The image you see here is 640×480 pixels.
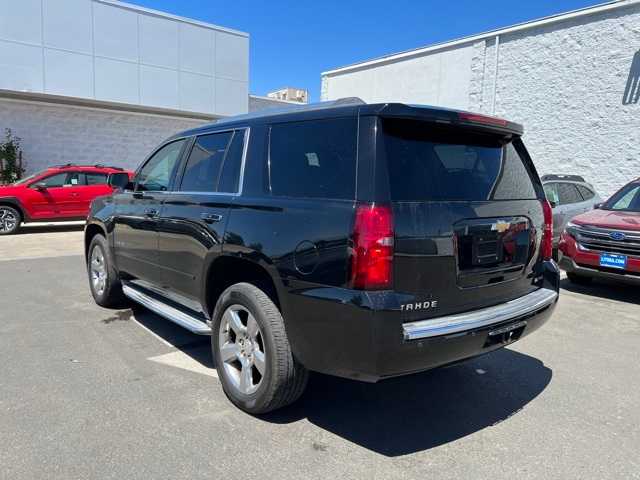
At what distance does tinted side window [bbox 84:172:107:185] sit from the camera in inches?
516

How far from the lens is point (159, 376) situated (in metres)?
3.85

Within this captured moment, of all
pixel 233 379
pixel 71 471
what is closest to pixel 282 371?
pixel 233 379

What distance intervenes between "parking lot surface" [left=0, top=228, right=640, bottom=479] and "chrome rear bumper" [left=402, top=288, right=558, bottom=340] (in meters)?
0.75

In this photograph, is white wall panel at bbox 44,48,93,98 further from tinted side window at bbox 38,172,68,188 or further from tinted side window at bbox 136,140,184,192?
tinted side window at bbox 136,140,184,192

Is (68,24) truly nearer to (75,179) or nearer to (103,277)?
(75,179)

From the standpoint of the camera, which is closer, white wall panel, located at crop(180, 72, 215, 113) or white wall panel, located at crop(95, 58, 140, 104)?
white wall panel, located at crop(95, 58, 140, 104)

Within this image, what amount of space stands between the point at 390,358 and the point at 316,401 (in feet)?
3.90

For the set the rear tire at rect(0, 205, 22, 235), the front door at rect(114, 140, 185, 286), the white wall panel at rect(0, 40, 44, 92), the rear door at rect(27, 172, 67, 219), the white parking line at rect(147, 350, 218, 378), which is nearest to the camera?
the white parking line at rect(147, 350, 218, 378)

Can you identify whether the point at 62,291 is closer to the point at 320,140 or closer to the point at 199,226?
the point at 199,226

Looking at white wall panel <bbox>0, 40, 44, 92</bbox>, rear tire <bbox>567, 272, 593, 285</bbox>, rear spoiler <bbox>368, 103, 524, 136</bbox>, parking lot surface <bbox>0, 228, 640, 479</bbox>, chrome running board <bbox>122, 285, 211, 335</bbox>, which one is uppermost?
white wall panel <bbox>0, 40, 44, 92</bbox>

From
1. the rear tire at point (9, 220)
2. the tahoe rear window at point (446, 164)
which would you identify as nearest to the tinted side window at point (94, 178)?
the rear tire at point (9, 220)

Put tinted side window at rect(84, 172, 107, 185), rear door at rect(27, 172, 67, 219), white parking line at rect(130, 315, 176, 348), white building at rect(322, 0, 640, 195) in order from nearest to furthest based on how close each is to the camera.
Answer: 1. white parking line at rect(130, 315, 176, 348)
2. rear door at rect(27, 172, 67, 219)
3. tinted side window at rect(84, 172, 107, 185)
4. white building at rect(322, 0, 640, 195)

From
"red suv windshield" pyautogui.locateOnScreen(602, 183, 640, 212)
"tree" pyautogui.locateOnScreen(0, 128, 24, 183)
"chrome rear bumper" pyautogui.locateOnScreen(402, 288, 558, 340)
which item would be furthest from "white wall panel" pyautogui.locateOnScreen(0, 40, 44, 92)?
"chrome rear bumper" pyautogui.locateOnScreen(402, 288, 558, 340)

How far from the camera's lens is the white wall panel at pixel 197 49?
18.8 m
